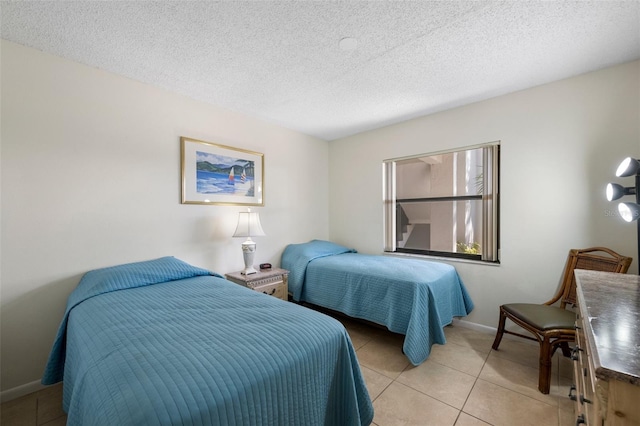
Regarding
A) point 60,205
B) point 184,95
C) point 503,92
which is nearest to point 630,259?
point 503,92

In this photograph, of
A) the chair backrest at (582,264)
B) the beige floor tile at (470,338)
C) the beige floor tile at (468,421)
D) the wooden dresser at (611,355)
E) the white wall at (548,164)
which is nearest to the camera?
the wooden dresser at (611,355)

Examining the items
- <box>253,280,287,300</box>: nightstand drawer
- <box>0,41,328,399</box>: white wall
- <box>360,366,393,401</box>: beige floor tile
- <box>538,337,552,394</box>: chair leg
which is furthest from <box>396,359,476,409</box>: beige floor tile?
<box>0,41,328,399</box>: white wall

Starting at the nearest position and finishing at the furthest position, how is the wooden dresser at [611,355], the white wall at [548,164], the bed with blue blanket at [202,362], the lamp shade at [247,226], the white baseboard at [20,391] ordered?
1. the wooden dresser at [611,355]
2. the bed with blue blanket at [202,362]
3. the white baseboard at [20,391]
4. the white wall at [548,164]
5. the lamp shade at [247,226]

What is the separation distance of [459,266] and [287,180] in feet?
7.76

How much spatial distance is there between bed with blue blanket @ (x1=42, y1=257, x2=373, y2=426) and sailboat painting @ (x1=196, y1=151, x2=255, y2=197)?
1.29 m

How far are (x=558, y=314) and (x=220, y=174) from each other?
3.26m

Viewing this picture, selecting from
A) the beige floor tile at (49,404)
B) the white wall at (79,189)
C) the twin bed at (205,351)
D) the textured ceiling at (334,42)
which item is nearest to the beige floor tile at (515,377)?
the twin bed at (205,351)

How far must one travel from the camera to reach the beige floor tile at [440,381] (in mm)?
1757

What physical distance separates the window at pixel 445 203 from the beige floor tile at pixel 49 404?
332cm

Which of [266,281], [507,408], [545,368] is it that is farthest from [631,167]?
[266,281]

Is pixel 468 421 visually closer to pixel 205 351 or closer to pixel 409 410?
pixel 409 410

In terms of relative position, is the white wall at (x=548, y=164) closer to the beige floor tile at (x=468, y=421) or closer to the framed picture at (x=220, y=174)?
the beige floor tile at (x=468, y=421)

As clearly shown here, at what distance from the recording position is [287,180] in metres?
3.54

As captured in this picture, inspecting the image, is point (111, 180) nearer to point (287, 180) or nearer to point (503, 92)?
point (287, 180)
